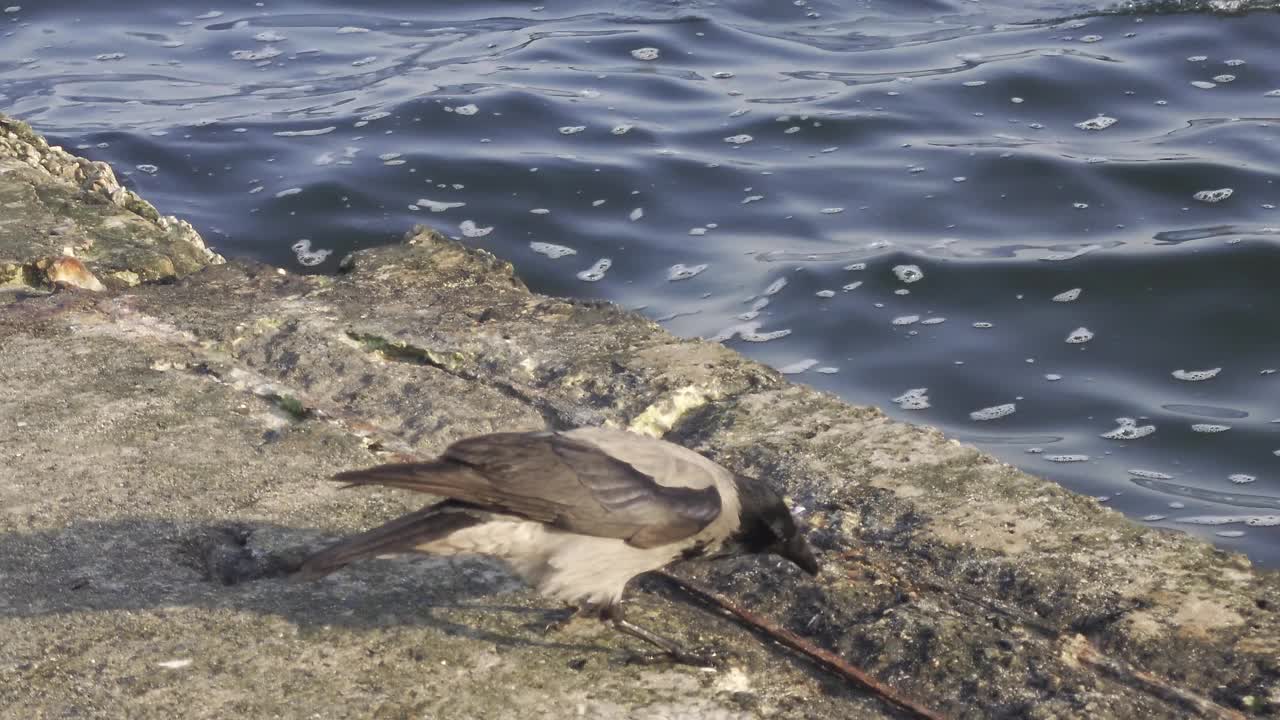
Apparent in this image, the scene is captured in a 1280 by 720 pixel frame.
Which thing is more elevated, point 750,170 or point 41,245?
point 41,245

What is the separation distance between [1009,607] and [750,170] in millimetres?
6057

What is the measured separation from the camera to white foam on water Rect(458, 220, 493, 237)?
28.7ft

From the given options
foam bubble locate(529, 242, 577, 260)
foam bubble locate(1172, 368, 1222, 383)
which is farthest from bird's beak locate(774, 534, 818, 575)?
foam bubble locate(529, 242, 577, 260)

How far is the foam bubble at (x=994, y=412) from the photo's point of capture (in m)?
6.75

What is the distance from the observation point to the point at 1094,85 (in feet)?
34.0

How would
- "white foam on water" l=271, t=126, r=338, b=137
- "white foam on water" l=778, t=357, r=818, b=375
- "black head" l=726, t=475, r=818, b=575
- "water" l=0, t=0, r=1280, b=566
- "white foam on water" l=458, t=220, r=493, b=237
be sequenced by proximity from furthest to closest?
1. "white foam on water" l=271, t=126, r=338, b=137
2. "white foam on water" l=458, t=220, r=493, b=237
3. "white foam on water" l=778, t=357, r=818, b=375
4. "water" l=0, t=0, r=1280, b=566
5. "black head" l=726, t=475, r=818, b=575

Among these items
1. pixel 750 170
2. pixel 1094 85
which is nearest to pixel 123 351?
pixel 750 170

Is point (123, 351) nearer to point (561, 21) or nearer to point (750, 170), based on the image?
Answer: point (750, 170)

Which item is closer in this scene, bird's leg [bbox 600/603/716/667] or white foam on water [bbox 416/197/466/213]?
bird's leg [bbox 600/603/716/667]

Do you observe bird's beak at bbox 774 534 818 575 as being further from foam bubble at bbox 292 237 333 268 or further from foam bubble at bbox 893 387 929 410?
foam bubble at bbox 292 237 333 268

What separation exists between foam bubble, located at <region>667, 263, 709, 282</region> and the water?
2 cm

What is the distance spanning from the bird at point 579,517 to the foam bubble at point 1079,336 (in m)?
4.00

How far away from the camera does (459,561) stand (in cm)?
384

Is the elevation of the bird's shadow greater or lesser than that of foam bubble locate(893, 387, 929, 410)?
greater
